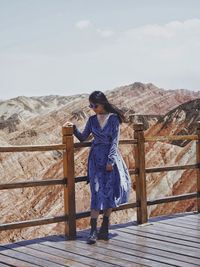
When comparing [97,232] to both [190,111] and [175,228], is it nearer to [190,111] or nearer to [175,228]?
[175,228]

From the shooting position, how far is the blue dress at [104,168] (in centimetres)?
645

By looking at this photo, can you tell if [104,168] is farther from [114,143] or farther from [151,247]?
[151,247]

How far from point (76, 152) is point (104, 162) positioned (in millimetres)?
13496

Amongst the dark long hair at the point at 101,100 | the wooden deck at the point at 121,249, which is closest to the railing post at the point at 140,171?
the wooden deck at the point at 121,249

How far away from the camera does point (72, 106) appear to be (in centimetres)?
3198

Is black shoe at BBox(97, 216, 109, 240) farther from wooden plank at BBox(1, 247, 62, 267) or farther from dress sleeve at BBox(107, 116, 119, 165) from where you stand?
wooden plank at BBox(1, 247, 62, 267)

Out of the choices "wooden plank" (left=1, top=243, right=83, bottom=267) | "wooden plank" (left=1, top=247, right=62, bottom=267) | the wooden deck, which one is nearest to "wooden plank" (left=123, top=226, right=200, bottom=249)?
the wooden deck

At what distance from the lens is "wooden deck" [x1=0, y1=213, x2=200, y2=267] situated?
5383 mm

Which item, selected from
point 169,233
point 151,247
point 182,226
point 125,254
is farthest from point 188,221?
point 125,254

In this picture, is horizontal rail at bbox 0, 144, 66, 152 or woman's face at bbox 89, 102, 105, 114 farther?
woman's face at bbox 89, 102, 105, 114

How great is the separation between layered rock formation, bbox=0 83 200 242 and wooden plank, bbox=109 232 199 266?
263 inches

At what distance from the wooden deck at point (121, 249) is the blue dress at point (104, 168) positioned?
1.54 ft

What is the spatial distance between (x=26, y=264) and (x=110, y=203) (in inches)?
57.8

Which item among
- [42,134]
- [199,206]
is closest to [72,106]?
[42,134]
